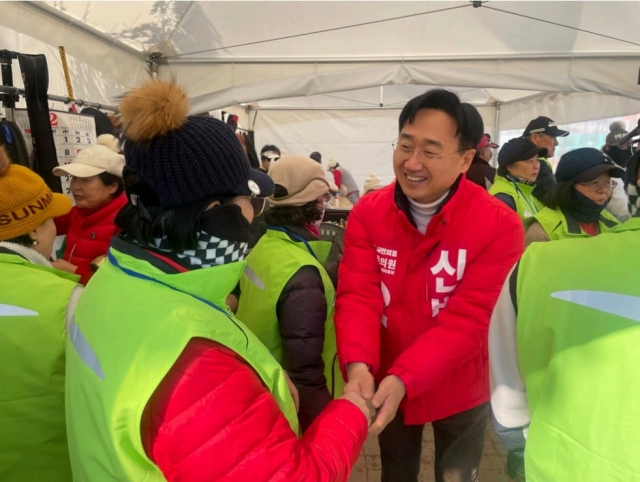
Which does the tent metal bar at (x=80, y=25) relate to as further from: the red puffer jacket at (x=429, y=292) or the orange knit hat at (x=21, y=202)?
the red puffer jacket at (x=429, y=292)

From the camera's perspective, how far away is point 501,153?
3.53m

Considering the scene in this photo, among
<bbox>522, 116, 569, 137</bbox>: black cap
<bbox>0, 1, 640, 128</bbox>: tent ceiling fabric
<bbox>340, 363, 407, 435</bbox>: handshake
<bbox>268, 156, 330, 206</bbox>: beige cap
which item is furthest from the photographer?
<bbox>0, 1, 640, 128</bbox>: tent ceiling fabric

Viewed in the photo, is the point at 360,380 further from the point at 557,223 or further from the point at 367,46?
the point at 367,46

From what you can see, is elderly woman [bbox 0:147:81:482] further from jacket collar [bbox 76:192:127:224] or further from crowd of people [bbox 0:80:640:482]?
jacket collar [bbox 76:192:127:224]

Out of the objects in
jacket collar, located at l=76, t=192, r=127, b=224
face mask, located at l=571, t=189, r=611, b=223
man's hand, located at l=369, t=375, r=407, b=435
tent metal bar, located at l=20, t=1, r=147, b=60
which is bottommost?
man's hand, located at l=369, t=375, r=407, b=435

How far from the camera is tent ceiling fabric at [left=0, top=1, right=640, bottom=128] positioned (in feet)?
13.9

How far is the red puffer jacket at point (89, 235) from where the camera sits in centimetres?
262

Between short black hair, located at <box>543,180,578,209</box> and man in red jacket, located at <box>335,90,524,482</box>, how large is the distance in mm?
1292

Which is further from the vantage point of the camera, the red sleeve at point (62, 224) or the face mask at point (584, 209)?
the red sleeve at point (62, 224)

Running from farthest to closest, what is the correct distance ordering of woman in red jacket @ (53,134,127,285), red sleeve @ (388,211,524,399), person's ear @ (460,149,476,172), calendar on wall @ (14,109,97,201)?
calendar on wall @ (14,109,97,201) < woman in red jacket @ (53,134,127,285) < person's ear @ (460,149,476,172) < red sleeve @ (388,211,524,399)

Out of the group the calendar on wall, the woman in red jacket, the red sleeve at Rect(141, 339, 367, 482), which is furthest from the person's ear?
the calendar on wall

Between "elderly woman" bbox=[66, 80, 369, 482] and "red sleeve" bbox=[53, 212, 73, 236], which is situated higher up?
"elderly woman" bbox=[66, 80, 369, 482]

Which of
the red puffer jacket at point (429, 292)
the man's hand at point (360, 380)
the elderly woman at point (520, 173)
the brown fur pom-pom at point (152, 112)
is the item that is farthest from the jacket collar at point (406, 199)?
the elderly woman at point (520, 173)

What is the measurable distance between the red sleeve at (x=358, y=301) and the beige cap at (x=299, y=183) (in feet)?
0.63
